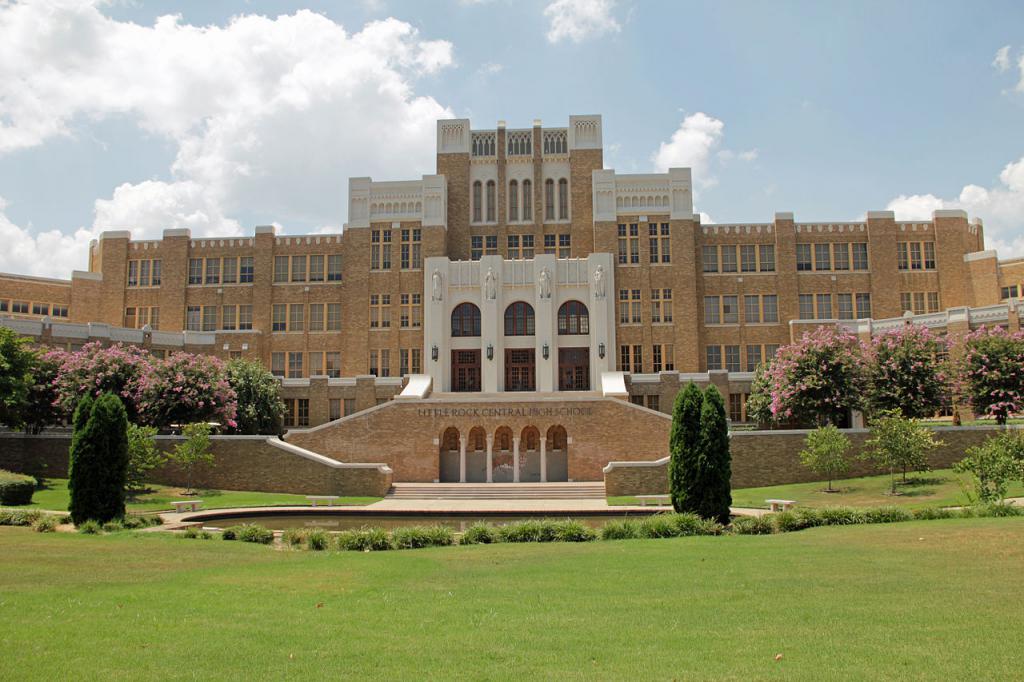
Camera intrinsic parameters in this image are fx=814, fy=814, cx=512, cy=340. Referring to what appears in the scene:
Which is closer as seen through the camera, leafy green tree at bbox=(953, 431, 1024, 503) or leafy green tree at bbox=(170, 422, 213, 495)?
leafy green tree at bbox=(953, 431, 1024, 503)

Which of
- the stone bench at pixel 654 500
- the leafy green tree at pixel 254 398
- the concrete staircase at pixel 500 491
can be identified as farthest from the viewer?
the leafy green tree at pixel 254 398

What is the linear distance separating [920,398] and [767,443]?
23.0 ft

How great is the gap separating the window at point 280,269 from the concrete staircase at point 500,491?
81.1 feet

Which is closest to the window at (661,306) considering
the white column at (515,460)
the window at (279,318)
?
the white column at (515,460)

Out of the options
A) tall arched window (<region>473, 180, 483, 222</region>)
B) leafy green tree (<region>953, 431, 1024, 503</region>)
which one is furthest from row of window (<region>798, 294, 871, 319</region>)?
leafy green tree (<region>953, 431, 1024, 503</region>)

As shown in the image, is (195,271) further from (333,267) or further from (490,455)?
(490,455)

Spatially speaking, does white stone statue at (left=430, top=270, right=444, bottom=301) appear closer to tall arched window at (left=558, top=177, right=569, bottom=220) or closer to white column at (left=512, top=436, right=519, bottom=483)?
tall arched window at (left=558, top=177, right=569, bottom=220)

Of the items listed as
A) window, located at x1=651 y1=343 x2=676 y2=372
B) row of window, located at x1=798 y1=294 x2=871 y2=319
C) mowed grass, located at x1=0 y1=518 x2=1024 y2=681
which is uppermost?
row of window, located at x1=798 y1=294 x2=871 y2=319

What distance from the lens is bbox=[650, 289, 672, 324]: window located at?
2137 inches

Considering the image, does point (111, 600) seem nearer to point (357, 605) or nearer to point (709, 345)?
point (357, 605)

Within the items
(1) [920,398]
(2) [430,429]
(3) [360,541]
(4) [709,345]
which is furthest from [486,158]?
(3) [360,541]

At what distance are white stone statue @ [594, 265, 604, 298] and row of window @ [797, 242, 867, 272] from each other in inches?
578

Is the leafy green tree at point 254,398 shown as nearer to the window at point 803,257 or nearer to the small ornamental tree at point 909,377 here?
the small ornamental tree at point 909,377

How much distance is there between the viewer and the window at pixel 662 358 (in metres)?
53.8
